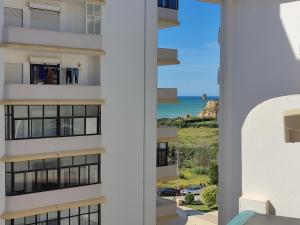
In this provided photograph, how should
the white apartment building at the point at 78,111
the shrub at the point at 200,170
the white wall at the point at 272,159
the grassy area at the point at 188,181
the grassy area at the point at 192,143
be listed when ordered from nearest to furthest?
the white wall at the point at 272,159, the white apartment building at the point at 78,111, the grassy area at the point at 188,181, the grassy area at the point at 192,143, the shrub at the point at 200,170

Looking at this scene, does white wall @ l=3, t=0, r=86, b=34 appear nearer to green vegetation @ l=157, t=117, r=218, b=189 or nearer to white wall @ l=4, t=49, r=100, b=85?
white wall @ l=4, t=49, r=100, b=85

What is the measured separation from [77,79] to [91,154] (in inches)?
100

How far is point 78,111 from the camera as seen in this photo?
15055 mm

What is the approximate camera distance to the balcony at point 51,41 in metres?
13.5

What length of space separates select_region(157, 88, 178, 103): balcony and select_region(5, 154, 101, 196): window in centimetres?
382

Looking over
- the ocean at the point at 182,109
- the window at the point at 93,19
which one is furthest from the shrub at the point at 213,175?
the window at the point at 93,19

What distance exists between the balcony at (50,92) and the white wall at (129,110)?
567 millimetres

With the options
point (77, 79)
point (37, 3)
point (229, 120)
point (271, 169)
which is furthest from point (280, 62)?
point (37, 3)

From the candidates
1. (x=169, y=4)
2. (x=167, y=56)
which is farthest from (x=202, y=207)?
(x=169, y=4)

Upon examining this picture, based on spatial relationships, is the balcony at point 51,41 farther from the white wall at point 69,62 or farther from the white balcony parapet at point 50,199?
the white balcony parapet at point 50,199

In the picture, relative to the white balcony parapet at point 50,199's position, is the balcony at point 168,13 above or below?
above

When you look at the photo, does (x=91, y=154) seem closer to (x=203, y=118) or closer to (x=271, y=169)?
(x=271, y=169)

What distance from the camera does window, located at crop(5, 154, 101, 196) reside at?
1385 centimetres

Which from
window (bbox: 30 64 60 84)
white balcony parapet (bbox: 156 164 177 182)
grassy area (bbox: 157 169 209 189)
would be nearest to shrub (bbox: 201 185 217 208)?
grassy area (bbox: 157 169 209 189)
